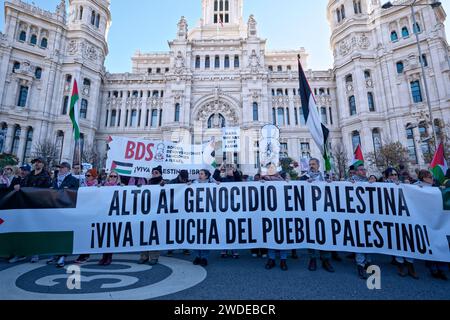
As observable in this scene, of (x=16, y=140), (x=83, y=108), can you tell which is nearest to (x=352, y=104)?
(x=83, y=108)

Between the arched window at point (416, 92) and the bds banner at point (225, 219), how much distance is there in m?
35.2

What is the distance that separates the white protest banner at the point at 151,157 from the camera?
24.1 feet

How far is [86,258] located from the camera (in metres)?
5.37

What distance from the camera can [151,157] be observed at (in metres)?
8.01

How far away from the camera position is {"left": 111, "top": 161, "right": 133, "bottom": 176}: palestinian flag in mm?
7281

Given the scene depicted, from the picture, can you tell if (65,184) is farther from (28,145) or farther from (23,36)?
(23,36)

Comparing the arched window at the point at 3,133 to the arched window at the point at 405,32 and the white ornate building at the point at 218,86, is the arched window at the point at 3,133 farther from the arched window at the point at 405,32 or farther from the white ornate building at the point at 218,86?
the arched window at the point at 405,32

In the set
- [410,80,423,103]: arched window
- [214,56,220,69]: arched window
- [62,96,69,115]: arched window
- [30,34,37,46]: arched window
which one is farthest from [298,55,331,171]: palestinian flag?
[30,34,37,46]: arched window

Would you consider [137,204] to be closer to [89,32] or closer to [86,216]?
[86,216]

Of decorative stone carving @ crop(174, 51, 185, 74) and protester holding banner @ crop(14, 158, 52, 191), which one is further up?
decorative stone carving @ crop(174, 51, 185, 74)

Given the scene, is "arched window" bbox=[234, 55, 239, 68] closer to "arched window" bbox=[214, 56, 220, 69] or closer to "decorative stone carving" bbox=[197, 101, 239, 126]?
"arched window" bbox=[214, 56, 220, 69]
